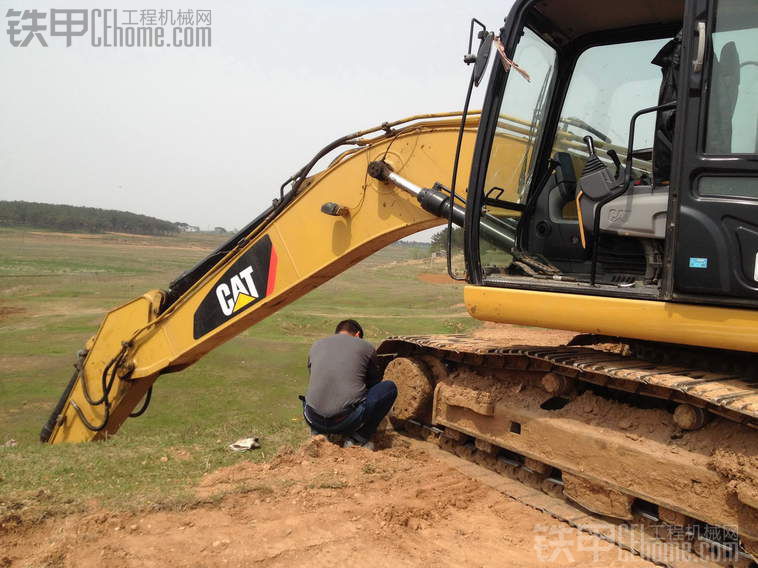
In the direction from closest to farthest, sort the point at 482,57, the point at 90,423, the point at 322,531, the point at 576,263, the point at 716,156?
the point at 716,156 → the point at 322,531 → the point at 482,57 → the point at 576,263 → the point at 90,423

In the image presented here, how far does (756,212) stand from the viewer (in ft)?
10.4

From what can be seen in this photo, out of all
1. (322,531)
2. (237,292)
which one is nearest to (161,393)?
(237,292)

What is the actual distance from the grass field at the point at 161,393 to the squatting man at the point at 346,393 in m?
0.58

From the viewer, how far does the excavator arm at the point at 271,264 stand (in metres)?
5.23

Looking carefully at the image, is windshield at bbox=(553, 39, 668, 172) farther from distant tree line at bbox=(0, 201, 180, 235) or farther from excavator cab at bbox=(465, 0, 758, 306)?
distant tree line at bbox=(0, 201, 180, 235)

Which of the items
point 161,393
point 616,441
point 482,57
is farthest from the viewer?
point 161,393

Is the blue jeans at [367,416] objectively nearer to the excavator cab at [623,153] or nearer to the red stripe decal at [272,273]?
the red stripe decal at [272,273]

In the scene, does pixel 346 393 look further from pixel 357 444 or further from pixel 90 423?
pixel 90 423

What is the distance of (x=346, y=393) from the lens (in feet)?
17.3

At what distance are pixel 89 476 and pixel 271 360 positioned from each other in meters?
7.36

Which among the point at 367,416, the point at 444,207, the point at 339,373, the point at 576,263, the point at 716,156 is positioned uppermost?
the point at 716,156

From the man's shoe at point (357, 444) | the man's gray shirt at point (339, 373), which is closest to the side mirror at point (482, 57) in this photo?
the man's gray shirt at point (339, 373)

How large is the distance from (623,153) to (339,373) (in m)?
2.62

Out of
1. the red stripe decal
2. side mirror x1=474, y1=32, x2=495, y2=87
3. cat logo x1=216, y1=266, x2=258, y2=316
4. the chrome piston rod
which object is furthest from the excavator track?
side mirror x1=474, y1=32, x2=495, y2=87
